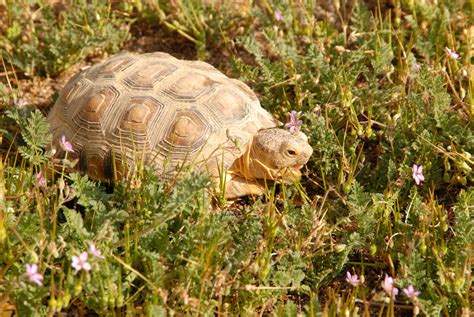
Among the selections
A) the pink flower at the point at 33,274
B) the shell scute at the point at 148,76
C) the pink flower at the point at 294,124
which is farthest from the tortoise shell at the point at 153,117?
the pink flower at the point at 33,274

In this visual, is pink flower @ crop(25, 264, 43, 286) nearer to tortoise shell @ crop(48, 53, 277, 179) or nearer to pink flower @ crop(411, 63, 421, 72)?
tortoise shell @ crop(48, 53, 277, 179)

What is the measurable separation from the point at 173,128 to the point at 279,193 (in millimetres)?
745

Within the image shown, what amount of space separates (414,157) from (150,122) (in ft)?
5.22

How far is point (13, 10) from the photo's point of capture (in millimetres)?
5520

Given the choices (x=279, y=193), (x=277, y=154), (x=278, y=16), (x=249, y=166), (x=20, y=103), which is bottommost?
(x=279, y=193)

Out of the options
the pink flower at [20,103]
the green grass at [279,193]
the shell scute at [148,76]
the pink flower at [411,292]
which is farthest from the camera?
the pink flower at [20,103]

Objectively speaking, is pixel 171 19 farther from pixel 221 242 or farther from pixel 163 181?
pixel 221 242

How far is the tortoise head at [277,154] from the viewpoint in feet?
14.2

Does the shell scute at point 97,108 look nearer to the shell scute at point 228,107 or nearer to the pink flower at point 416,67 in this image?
the shell scute at point 228,107

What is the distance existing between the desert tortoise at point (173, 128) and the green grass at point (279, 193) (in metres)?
0.18

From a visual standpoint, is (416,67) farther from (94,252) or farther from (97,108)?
(94,252)

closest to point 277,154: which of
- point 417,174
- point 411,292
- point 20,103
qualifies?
point 417,174

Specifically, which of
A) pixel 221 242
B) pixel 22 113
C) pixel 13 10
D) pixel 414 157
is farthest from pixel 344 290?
pixel 13 10

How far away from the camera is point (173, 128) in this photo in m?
4.29
